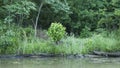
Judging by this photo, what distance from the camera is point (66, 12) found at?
2206cm

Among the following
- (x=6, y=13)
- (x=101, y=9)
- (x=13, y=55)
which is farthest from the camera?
(x=101, y=9)

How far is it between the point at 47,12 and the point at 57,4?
67.6 inches

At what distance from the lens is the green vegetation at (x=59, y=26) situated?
17031 millimetres

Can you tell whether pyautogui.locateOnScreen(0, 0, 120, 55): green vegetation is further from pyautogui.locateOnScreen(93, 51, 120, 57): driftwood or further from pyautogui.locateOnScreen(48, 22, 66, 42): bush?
pyautogui.locateOnScreen(93, 51, 120, 57): driftwood

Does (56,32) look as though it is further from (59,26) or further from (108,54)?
(108,54)

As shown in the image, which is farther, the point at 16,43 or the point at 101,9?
the point at 101,9

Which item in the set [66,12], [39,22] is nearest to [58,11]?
[66,12]

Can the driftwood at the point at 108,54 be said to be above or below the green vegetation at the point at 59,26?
below

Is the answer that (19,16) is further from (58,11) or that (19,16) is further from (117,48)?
(117,48)

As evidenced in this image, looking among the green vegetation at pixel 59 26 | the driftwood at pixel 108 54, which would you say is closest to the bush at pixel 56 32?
the green vegetation at pixel 59 26

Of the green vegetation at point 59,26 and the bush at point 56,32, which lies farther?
the bush at point 56,32

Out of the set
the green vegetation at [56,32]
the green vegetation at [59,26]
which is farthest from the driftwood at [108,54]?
the green vegetation at [56,32]

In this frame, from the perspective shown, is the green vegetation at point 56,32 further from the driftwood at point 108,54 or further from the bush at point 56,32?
the driftwood at point 108,54

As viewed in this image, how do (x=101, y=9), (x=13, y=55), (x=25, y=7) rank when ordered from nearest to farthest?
(x=13, y=55) < (x=25, y=7) < (x=101, y=9)
